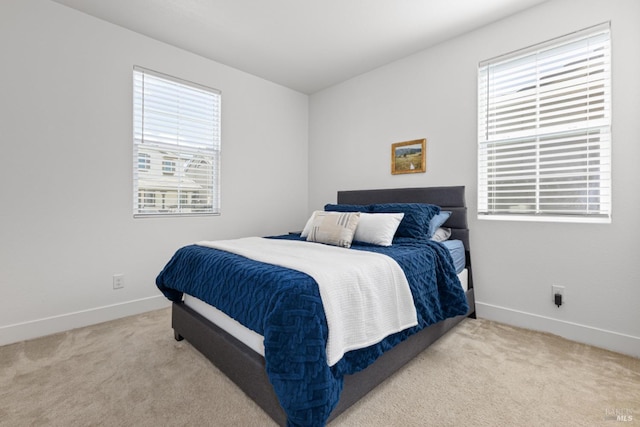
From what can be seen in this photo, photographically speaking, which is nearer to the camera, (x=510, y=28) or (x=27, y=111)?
(x=27, y=111)

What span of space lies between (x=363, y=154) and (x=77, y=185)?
2.96 metres

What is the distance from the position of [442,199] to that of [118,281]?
3223 mm

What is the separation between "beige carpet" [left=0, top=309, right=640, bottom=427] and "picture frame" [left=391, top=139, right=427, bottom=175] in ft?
5.76

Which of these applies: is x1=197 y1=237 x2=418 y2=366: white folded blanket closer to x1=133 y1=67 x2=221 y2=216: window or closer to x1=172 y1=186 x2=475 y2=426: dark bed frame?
x1=172 y1=186 x2=475 y2=426: dark bed frame

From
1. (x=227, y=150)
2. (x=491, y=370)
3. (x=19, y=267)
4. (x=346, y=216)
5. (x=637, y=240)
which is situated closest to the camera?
(x=491, y=370)

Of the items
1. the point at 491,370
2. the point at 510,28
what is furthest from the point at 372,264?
the point at 510,28

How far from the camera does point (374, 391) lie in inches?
64.8

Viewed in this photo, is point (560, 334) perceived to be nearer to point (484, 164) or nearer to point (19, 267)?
point (484, 164)

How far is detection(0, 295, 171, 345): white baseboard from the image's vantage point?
2.28 metres

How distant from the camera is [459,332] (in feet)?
8.00

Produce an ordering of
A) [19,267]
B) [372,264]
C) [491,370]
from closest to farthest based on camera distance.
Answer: [372,264], [491,370], [19,267]

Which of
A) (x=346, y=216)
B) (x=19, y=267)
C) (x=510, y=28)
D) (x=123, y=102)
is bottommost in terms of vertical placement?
(x=19, y=267)

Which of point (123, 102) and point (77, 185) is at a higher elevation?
point (123, 102)

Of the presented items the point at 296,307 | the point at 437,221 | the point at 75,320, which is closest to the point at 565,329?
the point at 437,221
